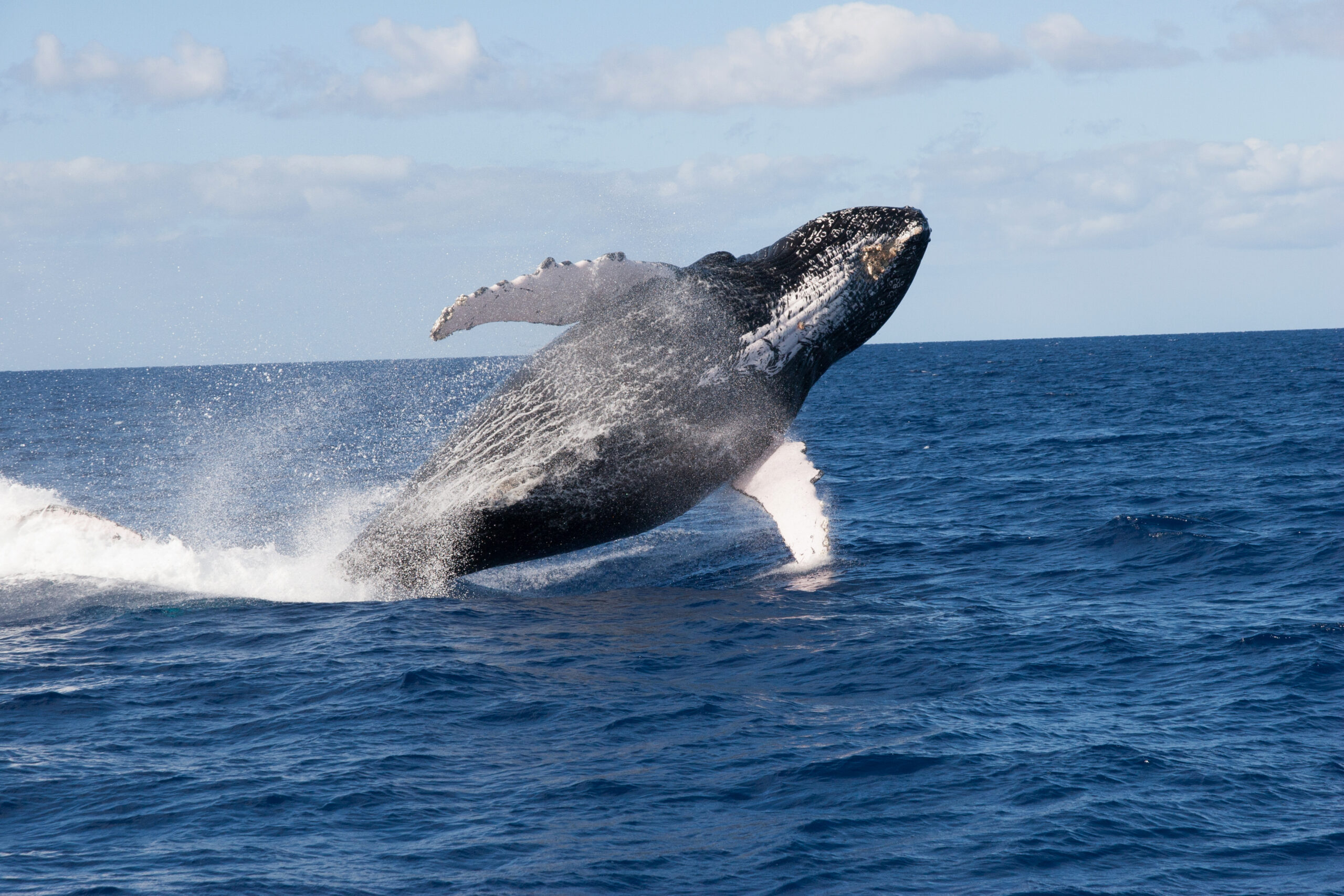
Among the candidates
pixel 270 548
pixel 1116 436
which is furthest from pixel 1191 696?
pixel 1116 436

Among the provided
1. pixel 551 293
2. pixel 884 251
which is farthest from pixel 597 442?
pixel 884 251

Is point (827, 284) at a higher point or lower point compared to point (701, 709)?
higher

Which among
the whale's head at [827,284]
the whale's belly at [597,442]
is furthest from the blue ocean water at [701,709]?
the whale's head at [827,284]

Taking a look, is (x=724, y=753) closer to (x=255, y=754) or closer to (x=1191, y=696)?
(x=255, y=754)

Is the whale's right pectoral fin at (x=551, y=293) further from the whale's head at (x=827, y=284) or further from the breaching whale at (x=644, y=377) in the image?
the whale's head at (x=827, y=284)

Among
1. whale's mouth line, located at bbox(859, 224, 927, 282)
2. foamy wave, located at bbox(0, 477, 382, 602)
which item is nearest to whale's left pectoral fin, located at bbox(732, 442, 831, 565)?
whale's mouth line, located at bbox(859, 224, 927, 282)

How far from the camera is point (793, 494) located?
13164 millimetres

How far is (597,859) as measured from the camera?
23.4 feet

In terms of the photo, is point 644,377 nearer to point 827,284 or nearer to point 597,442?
point 597,442

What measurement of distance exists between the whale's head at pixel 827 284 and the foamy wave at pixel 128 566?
18.4 ft

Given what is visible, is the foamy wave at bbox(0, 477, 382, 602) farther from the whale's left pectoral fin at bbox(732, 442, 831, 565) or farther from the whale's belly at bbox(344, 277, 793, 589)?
the whale's left pectoral fin at bbox(732, 442, 831, 565)

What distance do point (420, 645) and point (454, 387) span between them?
99351mm

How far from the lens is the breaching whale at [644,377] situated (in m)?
11.9

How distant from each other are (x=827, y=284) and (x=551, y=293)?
290 cm
